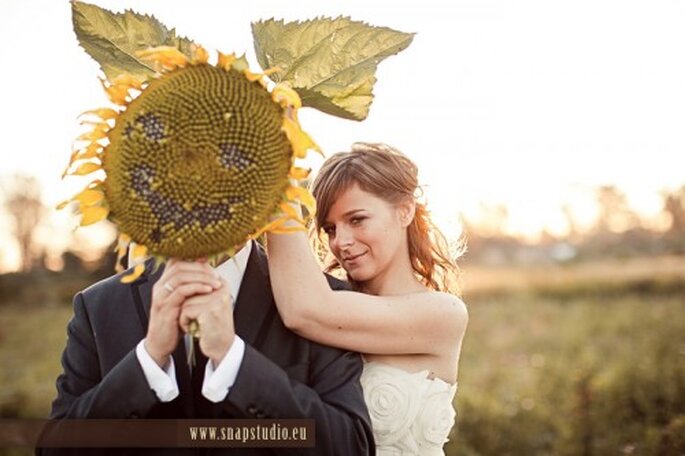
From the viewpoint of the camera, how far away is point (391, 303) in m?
3.00

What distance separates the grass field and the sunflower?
112 inches

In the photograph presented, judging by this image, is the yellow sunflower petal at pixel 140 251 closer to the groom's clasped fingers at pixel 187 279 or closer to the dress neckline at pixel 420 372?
the groom's clasped fingers at pixel 187 279

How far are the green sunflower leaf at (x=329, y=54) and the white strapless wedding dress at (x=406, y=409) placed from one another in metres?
1.16

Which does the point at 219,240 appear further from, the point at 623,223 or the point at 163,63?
the point at 623,223

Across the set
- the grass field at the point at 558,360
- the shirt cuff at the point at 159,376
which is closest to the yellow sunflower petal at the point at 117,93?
the shirt cuff at the point at 159,376

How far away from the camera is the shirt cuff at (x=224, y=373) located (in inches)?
87.0

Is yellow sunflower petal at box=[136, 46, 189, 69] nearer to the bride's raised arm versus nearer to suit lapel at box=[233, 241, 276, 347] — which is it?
the bride's raised arm

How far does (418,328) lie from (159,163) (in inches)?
59.4

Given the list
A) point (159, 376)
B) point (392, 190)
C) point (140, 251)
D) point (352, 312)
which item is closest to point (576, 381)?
point (392, 190)

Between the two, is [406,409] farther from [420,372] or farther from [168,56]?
[168,56]

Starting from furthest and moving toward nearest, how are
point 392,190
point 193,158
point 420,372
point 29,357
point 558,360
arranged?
1. point 29,357
2. point 558,360
3. point 392,190
4. point 420,372
5. point 193,158

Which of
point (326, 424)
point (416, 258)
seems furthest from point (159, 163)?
point (416, 258)

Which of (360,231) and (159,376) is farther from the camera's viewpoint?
(360,231)

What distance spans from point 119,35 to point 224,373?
36.2 inches
